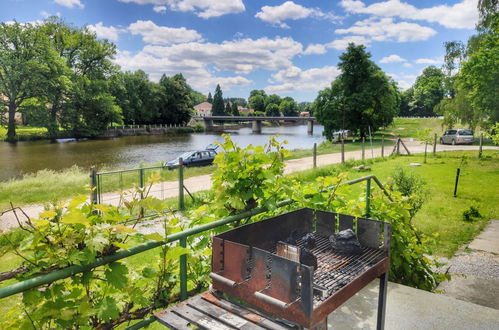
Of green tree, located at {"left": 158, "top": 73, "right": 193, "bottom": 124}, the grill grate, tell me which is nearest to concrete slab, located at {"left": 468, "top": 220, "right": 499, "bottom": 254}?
the grill grate

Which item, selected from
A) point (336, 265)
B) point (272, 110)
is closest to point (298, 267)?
point (336, 265)

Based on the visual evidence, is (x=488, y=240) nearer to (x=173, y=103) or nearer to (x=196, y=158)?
(x=196, y=158)

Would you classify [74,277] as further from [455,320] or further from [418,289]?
[418,289]

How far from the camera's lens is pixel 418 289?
13.0ft

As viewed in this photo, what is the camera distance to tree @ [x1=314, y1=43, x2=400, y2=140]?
4191 centimetres

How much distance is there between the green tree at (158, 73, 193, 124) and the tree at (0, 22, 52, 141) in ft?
101

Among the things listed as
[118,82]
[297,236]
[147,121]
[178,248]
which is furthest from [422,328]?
[147,121]

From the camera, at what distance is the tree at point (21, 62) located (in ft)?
141

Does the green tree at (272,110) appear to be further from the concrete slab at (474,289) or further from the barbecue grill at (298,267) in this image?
the barbecue grill at (298,267)

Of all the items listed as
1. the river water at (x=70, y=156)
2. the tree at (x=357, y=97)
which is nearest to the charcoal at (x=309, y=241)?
the river water at (x=70, y=156)

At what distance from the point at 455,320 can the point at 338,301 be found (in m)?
1.99

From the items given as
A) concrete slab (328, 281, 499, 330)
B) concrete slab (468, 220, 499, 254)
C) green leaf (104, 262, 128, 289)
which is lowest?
concrete slab (468, 220, 499, 254)

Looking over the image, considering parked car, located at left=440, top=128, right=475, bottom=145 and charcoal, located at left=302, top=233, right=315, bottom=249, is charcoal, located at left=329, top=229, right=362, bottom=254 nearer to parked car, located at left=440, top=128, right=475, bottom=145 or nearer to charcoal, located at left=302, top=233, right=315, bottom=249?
charcoal, located at left=302, top=233, right=315, bottom=249

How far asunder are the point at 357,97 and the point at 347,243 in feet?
135
